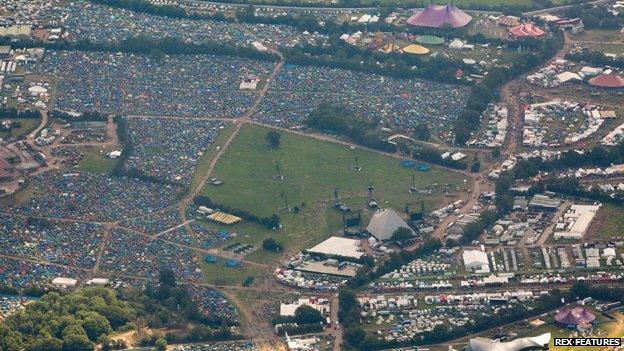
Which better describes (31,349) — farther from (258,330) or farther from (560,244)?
A: (560,244)

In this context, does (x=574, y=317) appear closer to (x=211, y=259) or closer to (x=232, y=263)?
(x=232, y=263)

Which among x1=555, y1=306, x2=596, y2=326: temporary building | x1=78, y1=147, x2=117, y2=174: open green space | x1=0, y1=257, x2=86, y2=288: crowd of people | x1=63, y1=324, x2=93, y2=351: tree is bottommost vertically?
x1=78, y1=147, x2=117, y2=174: open green space

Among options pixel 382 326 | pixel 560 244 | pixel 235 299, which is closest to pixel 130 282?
pixel 235 299

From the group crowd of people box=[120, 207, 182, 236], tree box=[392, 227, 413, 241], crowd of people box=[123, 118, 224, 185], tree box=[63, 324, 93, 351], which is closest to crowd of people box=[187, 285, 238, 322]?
crowd of people box=[120, 207, 182, 236]

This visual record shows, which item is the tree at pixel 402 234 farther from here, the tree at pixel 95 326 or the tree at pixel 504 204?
the tree at pixel 95 326

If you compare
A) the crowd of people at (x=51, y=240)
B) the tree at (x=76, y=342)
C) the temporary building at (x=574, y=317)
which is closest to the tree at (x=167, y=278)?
the crowd of people at (x=51, y=240)

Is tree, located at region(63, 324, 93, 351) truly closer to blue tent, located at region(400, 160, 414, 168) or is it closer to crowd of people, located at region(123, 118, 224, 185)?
crowd of people, located at region(123, 118, 224, 185)

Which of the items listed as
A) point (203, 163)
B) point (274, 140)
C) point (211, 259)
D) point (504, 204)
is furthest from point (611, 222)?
point (203, 163)

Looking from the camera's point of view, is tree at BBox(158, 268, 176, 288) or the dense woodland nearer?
the dense woodland
